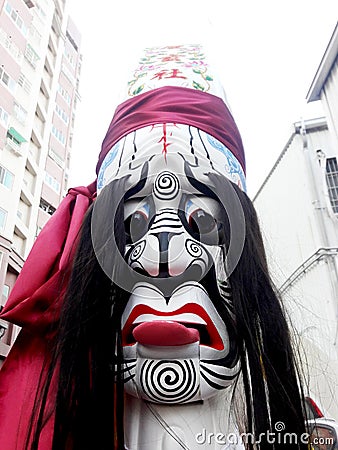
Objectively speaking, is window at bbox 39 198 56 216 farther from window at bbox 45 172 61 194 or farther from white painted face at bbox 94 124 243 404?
white painted face at bbox 94 124 243 404

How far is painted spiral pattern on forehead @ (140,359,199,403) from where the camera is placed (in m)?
0.64

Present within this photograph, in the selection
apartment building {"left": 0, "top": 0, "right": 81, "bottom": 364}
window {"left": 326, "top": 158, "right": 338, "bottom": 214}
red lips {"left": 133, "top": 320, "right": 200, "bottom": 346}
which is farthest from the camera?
apartment building {"left": 0, "top": 0, "right": 81, "bottom": 364}

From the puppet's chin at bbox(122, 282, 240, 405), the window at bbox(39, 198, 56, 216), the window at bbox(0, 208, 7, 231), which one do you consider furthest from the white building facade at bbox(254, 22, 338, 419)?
the window at bbox(39, 198, 56, 216)

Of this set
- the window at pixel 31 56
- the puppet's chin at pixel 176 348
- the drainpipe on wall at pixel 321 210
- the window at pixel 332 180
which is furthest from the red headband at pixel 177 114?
the window at pixel 31 56

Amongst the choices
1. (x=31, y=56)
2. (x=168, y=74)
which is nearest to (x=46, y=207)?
(x=31, y=56)

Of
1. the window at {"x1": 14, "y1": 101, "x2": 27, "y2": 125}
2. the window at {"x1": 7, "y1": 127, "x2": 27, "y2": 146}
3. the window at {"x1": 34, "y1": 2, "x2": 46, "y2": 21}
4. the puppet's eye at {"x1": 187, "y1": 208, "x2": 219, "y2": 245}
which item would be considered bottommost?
the puppet's eye at {"x1": 187, "y1": 208, "x2": 219, "y2": 245}

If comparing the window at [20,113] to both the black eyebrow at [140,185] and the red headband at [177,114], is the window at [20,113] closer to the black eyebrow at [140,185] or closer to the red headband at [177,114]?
the red headband at [177,114]

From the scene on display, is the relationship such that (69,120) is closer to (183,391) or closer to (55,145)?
(55,145)

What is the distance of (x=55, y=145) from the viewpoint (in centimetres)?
754

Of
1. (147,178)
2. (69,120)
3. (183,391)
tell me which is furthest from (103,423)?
(69,120)

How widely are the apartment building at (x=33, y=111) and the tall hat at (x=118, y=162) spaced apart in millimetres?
2436

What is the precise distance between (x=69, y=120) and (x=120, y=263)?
26.0ft

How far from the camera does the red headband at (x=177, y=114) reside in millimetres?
904

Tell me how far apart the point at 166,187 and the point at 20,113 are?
520 centimetres
